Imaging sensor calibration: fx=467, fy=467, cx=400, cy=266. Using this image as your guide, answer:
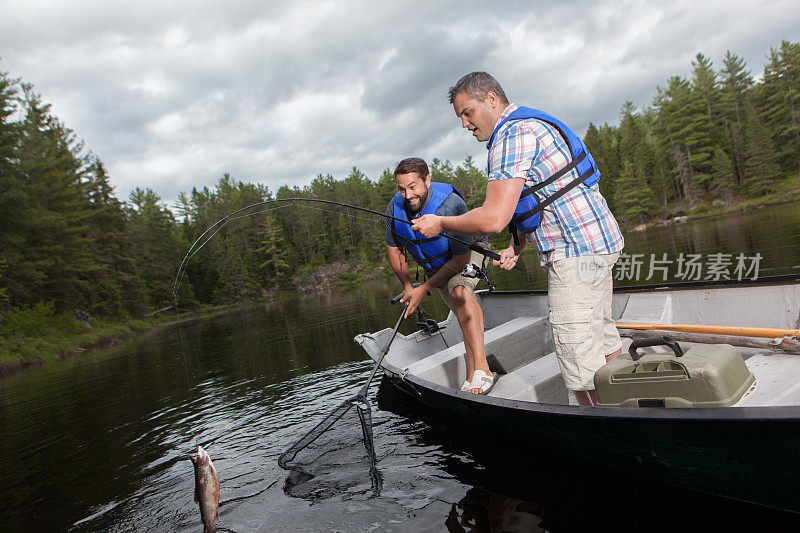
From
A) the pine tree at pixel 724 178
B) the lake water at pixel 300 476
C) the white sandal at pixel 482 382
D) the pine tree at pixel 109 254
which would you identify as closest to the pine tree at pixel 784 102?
the pine tree at pixel 724 178

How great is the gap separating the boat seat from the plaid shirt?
2745 millimetres

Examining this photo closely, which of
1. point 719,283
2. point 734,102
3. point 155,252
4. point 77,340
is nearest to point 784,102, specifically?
point 734,102

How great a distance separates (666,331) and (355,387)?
5.32 meters

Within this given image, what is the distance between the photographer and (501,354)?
19.4ft

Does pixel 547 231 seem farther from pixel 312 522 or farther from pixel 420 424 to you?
pixel 420 424

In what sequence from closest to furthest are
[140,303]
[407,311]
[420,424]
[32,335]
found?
[407,311] < [420,424] < [32,335] < [140,303]

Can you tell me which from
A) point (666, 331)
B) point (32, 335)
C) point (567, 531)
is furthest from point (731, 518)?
point (32, 335)

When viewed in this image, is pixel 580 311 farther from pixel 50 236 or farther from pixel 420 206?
pixel 50 236

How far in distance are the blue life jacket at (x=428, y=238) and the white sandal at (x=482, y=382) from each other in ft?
4.31

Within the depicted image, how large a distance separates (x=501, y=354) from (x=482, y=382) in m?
1.17

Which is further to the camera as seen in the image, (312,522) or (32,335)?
(32,335)

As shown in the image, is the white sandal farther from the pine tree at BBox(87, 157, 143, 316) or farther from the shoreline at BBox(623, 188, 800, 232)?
the shoreline at BBox(623, 188, 800, 232)

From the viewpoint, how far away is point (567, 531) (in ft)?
10.9

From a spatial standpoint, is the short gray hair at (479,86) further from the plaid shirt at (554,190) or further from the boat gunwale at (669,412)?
the boat gunwale at (669,412)
